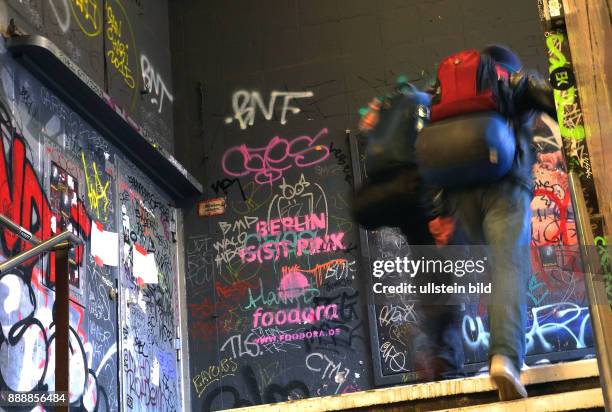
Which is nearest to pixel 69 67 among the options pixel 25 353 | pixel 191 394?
pixel 25 353

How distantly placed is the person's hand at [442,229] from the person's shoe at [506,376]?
0.48 m

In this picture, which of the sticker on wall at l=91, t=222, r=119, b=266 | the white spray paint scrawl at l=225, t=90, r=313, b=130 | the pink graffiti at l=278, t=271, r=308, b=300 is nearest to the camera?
the sticker on wall at l=91, t=222, r=119, b=266

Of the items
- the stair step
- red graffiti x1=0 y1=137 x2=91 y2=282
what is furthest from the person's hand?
red graffiti x1=0 y1=137 x2=91 y2=282

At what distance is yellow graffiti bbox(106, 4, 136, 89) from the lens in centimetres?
750

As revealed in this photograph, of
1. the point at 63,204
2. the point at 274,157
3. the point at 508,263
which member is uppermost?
the point at 274,157

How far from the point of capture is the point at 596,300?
1.71 meters

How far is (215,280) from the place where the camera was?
8219 mm

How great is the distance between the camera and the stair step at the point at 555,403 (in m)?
2.84

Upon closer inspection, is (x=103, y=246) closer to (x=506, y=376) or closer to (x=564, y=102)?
(x=506, y=376)

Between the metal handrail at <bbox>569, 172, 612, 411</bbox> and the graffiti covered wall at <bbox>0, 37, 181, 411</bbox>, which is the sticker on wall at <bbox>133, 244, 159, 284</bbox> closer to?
the graffiti covered wall at <bbox>0, 37, 181, 411</bbox>

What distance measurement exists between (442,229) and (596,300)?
1.48m

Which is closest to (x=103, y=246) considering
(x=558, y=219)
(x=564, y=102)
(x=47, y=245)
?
(x=47, y=245)

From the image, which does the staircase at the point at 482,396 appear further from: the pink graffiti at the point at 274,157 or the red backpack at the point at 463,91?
the pink graffiti at the point at 274,157

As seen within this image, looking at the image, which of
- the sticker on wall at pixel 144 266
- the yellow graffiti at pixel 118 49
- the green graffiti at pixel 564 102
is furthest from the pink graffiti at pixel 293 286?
the green graffiti at pixel 564 102
